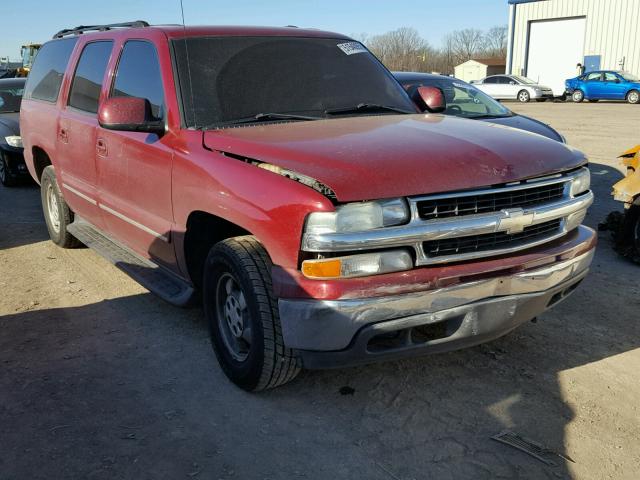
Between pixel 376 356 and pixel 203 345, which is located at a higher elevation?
pixel 376 356

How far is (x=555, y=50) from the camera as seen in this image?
42.3m

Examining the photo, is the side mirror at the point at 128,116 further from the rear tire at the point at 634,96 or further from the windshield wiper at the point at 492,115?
the rear tire at the point at 634,96

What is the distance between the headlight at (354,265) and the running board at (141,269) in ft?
4.47

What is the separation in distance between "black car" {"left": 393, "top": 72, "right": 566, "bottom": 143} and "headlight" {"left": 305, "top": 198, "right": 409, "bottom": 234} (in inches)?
210

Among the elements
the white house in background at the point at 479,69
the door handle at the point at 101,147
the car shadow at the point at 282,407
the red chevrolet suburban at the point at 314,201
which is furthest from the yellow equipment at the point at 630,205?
the white house in background at the point at 479,69

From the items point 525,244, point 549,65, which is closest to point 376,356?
point 525,244

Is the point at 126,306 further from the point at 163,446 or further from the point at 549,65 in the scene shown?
the point at 549,65

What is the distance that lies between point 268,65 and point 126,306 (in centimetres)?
209

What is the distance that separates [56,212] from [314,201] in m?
4.49

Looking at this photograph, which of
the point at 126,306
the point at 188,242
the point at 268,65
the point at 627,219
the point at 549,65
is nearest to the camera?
the point at 188,242

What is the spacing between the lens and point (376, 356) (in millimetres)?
3006

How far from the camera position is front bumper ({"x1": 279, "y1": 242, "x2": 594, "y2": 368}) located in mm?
2861

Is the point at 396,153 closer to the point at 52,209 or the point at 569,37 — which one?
the point at 52,209

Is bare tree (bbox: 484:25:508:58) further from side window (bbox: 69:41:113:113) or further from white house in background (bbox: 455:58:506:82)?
side window (bbox: 69:41:113:113)
